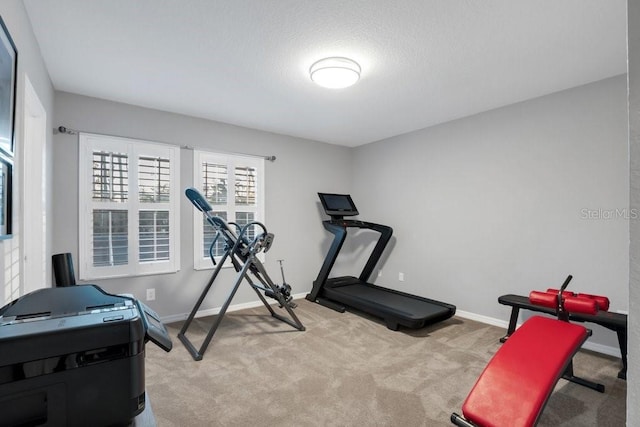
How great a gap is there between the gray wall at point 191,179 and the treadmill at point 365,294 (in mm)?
390

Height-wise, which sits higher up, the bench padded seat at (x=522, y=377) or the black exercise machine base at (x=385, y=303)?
the bench padded seat at (x=522, y=377)

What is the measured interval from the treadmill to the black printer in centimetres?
281

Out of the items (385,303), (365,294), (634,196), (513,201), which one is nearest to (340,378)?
(385,303)

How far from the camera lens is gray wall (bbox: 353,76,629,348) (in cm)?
272

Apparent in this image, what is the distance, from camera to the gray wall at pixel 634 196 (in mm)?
532

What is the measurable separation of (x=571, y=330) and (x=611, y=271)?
1289 millimetres

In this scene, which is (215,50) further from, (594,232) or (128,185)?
(594,232)

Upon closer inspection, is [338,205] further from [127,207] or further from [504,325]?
[127,207]

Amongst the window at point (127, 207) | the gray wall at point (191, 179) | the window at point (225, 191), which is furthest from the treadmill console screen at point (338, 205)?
the window at point (127, 207)

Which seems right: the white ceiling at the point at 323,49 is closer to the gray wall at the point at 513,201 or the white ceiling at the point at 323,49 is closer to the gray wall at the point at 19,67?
the gray wall at the point at 19,67

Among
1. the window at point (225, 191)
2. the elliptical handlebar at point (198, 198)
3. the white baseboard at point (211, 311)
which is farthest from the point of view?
the window at point (225, 191)

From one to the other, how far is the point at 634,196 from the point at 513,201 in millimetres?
3184

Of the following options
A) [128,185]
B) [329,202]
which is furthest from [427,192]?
[128,185]

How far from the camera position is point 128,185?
3.32 meters
